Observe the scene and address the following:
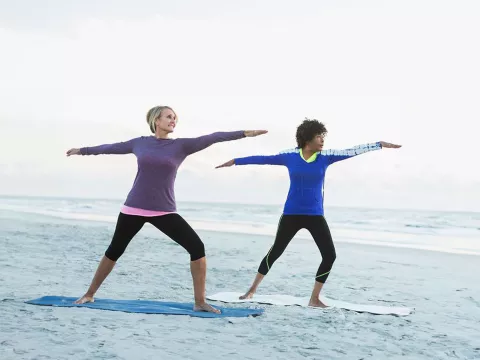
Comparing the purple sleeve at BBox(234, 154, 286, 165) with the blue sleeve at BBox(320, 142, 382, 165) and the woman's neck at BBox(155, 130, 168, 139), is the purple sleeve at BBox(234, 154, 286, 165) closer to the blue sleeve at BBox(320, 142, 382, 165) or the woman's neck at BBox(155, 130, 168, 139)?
the blue sleeve at BBox(320, 142, 382, 165)

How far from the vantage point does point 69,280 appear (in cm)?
756

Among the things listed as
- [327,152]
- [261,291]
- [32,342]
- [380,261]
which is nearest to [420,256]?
[380,261]

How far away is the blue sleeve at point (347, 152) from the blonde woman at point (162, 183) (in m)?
1.11

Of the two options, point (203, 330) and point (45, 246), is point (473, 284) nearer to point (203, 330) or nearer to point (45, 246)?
point (203, 330)

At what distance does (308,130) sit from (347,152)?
1.53 ft

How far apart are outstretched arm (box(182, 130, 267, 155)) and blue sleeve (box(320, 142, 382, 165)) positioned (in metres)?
1.11

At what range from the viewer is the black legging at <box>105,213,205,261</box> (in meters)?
5.10

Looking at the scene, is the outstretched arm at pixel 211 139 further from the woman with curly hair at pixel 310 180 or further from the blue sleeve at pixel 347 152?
the blue sleeve at pixel 347 152

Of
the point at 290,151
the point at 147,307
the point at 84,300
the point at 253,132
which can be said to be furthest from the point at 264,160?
the point at 84,300

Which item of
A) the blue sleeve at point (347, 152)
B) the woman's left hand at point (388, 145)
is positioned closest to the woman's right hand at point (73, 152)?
the blue sleeve at point (347, 152)

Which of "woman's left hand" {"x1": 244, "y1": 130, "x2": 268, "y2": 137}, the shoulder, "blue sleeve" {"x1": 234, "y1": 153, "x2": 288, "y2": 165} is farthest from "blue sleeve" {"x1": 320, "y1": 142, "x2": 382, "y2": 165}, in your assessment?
"woman's left hand" {"x1": 244, "y1": 130, "x2": 268, "y2": 137}

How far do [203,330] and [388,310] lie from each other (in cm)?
223

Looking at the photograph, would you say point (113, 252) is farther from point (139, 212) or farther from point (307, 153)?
point (307, 153)

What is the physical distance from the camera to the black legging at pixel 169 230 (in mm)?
5098
